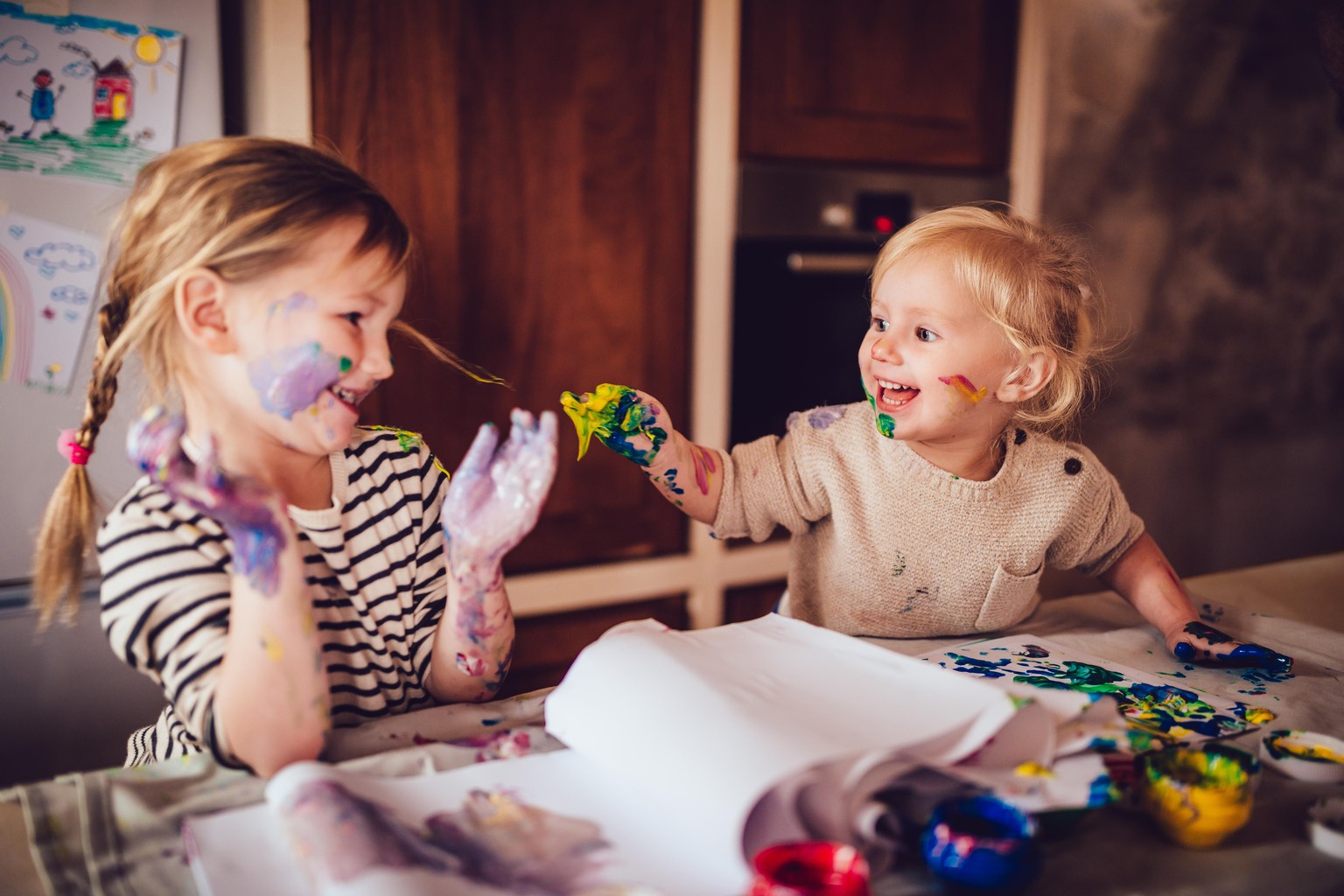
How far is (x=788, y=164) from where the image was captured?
7.34ft

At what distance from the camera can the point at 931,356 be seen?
1.12 m

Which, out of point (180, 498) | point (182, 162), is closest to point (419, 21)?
point (182, 162)

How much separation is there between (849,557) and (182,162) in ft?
2.60

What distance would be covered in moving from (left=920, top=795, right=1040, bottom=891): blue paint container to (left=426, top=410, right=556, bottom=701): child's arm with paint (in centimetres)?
34

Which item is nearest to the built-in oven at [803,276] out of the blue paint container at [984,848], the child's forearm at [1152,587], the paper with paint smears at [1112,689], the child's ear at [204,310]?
the child's forearm at [1152,587]

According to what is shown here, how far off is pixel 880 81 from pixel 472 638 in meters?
1.89

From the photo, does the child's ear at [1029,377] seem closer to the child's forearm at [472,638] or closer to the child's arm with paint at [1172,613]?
the child's arm with paint at [1172,613]

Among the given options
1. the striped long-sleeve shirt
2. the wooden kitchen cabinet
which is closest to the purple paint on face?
the striped long-sleeve shirt

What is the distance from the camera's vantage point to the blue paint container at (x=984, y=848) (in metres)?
Result: 0.54

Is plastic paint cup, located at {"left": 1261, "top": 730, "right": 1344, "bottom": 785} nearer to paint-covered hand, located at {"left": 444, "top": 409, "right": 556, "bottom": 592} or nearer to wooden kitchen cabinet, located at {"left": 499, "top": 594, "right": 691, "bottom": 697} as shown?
paint-covered hand, located at {"left": 444, "top": 409, "right": 556, "bottom": 592}

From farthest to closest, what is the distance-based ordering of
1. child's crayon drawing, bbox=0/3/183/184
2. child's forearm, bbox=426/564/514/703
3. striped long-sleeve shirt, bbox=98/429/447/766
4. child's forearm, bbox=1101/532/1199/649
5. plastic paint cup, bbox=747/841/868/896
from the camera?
child's crayon drawing, bbox=0/3/183/184 → child's forearm, bbox=1101/532/1199/649 → child's forearm, bbox=426/564/514/703 → striped long-sleeve shirt, bbox=98/429/447/766 → plastic paint cup, bbox=747/841/868/896

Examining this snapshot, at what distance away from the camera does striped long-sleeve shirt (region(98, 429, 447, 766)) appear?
73 centimetres

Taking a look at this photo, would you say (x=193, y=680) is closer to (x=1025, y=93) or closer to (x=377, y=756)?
(x=377, y=756)

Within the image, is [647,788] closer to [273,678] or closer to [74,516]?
[273,678]
